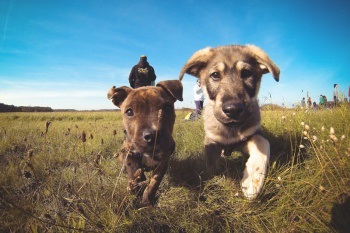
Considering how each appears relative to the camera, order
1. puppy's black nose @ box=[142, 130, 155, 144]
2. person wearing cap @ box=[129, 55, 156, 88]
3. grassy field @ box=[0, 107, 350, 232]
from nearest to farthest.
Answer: grassy field @ box=[0, 107, 350, 232]
puppy's black nose @ box=[142, 130, 155, 144]
person wearing cap @ box=[129, 55, 156, 88]

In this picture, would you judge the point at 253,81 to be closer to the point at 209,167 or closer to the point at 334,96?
the point at 209,167

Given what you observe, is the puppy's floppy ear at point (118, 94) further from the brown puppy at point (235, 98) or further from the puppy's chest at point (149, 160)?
the puppy's chest at point (149, 160)

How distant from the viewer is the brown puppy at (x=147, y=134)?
2.60 meters

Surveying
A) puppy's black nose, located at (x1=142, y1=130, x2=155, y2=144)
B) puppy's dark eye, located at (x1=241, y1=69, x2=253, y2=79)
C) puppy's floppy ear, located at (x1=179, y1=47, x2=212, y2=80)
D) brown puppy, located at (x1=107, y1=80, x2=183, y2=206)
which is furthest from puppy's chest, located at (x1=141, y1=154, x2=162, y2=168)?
puppy's dark eye, located at (x1=241, y1=69, x2=253, y2=79)

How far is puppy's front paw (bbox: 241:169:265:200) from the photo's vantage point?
91.0 inches

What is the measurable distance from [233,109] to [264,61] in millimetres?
1134

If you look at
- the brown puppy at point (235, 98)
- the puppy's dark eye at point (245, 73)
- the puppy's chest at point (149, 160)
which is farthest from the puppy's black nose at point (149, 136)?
the puppy's dark eye at point (245, 73)

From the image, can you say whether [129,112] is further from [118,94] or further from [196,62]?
[196,62]

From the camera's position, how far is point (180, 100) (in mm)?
3402

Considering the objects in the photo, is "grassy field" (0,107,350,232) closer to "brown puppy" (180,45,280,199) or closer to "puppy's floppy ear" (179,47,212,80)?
"brown puppy" (180,45,280,199)

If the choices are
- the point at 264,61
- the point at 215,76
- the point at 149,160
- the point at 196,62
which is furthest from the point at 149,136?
the point at 264,61

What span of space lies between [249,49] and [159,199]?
8.96 ft

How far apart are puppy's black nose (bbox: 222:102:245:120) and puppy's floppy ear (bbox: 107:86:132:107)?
1614 millimetres

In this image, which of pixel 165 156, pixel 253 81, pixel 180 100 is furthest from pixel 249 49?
pixel 165 156
